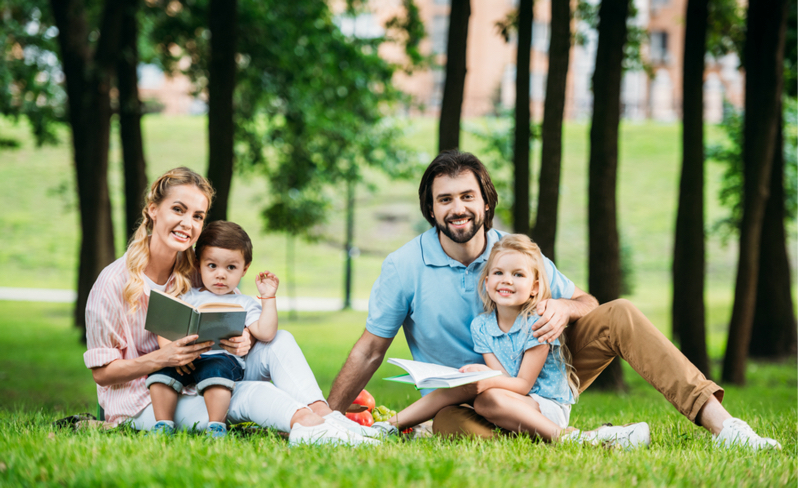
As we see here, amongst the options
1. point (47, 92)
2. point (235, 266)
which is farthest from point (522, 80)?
point (47, 92)

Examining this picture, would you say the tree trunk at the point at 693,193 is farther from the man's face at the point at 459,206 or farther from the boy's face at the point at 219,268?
the boy's face at the point at 219,268

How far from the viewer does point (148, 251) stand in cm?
407

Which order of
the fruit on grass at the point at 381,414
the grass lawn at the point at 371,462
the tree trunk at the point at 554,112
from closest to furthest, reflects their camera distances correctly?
1. the grass lawn at the point at 371,462
2. the fruit on grass at the point at 381,414
3. the tree trunk at the point at 554,112

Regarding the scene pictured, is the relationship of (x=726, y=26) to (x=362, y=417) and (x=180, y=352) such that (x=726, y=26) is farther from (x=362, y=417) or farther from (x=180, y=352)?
(x=180, y=352)

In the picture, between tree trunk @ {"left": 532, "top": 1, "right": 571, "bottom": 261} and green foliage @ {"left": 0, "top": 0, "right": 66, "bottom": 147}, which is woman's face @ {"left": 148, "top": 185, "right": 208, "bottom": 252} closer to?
tree trunk @ {"left": 532, "top": 1, "right": 571, "bottom": 261}

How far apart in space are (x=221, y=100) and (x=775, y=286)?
29.9ft

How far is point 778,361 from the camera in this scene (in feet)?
38.3

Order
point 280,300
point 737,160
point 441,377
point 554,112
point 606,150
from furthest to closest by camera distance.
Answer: point 280,300 < point 737,160 < point 606,150 < point 554,112 < point 441,377

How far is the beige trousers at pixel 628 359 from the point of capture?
148 inches

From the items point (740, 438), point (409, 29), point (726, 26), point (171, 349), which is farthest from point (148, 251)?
point (726, 26)

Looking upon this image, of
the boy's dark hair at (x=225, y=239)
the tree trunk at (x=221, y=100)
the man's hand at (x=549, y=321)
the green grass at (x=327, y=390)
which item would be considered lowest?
the green grass at (x=327, y=390)

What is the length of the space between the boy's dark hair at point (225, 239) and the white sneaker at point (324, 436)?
1086 millimetres

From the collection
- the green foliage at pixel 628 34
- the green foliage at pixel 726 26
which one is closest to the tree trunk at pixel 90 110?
the green foliage at pixel 628 34

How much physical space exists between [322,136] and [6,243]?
23531 mm
